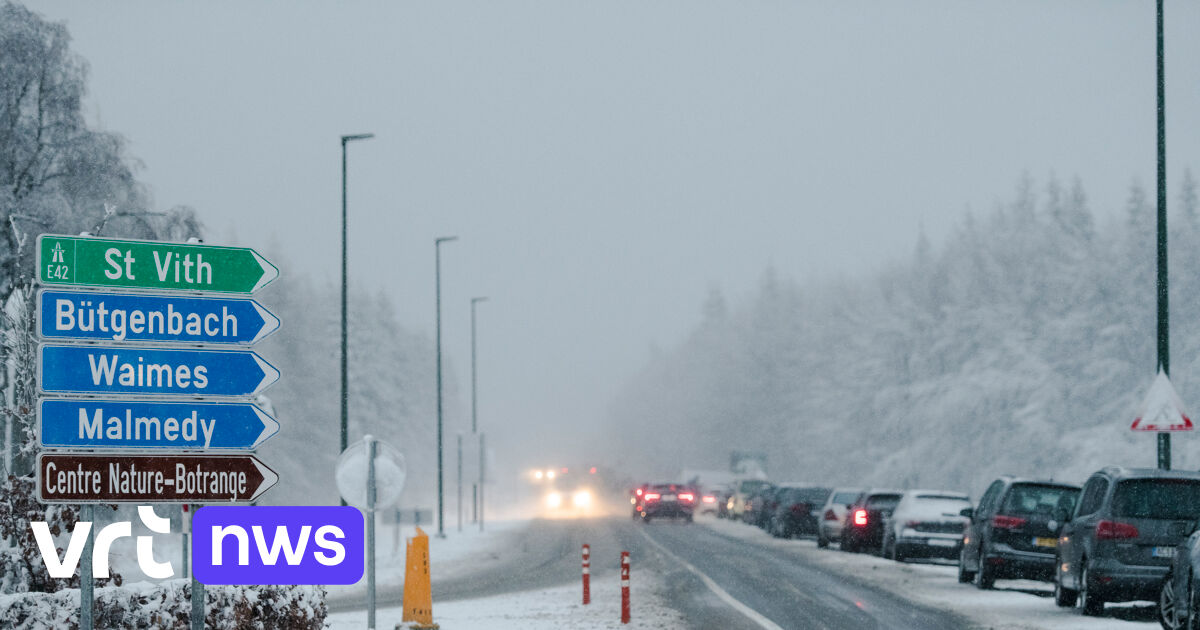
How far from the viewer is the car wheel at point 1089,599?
62.9ft

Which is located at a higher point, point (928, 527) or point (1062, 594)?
point (1062, 594)

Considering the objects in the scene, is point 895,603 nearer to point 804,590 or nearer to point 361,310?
point 804,590

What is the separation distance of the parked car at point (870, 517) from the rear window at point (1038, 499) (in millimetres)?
13129

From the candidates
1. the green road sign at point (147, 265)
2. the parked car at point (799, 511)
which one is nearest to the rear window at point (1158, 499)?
the green road sign at point (147, 265)

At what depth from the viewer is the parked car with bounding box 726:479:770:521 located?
6775 centimetres

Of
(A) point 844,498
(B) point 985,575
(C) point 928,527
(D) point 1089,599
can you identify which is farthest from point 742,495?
(D) point 1089,599

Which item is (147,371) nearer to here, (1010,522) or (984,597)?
(984,597)

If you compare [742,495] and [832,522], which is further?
[742,495]

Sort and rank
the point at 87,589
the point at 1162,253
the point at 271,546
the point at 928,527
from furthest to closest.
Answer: the point at 928,527 → the point at 1162,253 → the point at 87,589 → the point at 271,546

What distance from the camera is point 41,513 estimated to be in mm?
16625

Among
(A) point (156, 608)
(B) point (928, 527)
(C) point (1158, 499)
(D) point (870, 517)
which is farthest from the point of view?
(D) point (870, 517)

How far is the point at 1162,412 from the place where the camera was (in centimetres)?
2059

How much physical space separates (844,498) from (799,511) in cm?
483

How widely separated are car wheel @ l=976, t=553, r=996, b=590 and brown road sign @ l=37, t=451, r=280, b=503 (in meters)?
18.0
